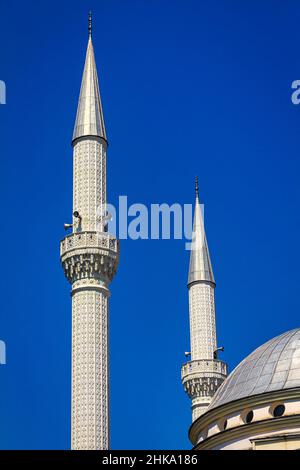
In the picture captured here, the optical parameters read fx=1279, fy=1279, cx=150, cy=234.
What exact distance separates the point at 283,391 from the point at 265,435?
3.37ft

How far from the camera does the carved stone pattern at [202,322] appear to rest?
3975cm

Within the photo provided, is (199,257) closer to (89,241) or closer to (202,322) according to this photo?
(202,322)

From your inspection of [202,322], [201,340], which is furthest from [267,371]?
[202,322]

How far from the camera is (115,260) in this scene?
33.2 meters

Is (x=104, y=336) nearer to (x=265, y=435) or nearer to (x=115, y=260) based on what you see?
(x=115, y=260)

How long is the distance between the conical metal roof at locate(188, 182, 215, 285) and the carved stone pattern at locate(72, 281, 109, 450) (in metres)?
8.65

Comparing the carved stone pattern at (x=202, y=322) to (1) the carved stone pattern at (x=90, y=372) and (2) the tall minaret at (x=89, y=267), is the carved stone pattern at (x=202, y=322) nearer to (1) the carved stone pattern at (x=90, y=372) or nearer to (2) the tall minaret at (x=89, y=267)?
(2) the tall minaret at (x=89, y=267)

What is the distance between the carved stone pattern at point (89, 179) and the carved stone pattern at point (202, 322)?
7888mm

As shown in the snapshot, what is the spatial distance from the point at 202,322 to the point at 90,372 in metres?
9.28

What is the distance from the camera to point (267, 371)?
29172mm

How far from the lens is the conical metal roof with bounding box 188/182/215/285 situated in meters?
40.7

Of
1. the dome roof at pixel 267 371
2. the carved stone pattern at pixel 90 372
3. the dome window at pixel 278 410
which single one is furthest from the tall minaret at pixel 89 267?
the dome window at pixel 278 410

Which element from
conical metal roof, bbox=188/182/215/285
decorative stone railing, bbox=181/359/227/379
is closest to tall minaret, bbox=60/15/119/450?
decorative stone railing, bbox=181/359/227/379

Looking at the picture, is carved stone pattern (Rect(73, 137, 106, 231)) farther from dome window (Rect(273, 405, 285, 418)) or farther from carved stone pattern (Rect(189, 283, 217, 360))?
carved stone pattern (Rect(189, 283, 217, 360))
